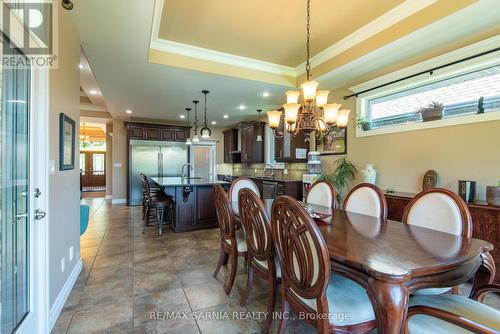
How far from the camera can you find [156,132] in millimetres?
7555

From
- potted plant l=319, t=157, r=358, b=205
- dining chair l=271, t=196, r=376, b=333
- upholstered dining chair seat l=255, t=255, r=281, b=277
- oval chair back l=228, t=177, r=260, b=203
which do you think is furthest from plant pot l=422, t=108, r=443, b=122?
upholstered dining chair seat l=255, t=255, r=281, b=277

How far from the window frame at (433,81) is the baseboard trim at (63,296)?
4.16 metres

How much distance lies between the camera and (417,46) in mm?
2854

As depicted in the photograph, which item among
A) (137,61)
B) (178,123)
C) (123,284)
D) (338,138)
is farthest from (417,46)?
(178,123)

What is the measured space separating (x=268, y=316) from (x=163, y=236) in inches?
115

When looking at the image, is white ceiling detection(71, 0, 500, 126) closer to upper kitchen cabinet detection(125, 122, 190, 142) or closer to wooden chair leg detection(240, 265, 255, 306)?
upper kitchen cabinet detection(125, 122, 190, 142)

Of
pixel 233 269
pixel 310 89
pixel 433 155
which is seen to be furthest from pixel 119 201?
pixel 433 155

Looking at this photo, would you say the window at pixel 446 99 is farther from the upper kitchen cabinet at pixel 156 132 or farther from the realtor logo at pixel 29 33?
the upper kitchen cabinet at pixel 156 132

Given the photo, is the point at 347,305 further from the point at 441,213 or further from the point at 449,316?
the point at 441,213

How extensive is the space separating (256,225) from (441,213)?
54.3 inches

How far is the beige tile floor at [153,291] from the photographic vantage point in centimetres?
189

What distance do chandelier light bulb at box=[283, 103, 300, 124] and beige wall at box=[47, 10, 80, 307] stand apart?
6.47 feet

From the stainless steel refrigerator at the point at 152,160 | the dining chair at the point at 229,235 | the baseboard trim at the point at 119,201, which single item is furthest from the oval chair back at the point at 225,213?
the baseboard trim at the point at 119,201

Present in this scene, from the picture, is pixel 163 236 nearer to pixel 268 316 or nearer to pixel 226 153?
pixel 268 316
